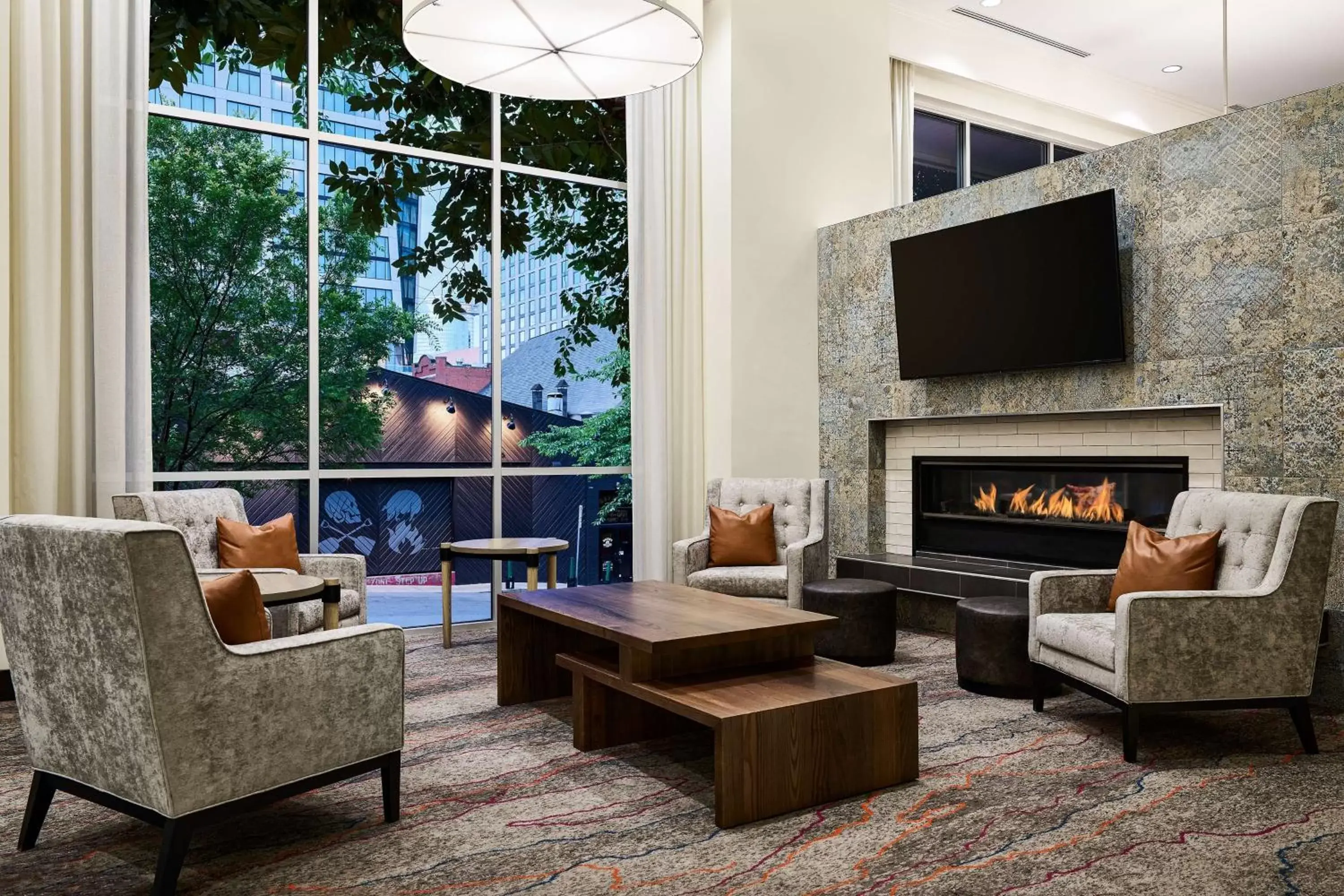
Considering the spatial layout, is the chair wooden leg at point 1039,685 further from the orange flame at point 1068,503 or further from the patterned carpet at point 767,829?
the orange flame at point 1068,503

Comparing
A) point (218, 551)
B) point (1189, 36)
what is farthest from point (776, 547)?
point (1189, 36)

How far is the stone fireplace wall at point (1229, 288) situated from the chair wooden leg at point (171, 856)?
3962mm

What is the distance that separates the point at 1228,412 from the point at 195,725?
13.2 feet

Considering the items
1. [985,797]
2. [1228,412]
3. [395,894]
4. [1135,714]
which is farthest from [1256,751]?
[395,894]

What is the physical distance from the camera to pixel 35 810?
2.49 meters

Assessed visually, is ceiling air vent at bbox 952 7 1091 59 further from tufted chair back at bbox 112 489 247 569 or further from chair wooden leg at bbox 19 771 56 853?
chair wooden leg at bbox 19 771 56 853

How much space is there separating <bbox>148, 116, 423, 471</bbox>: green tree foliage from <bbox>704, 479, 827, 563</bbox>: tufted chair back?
2033mm

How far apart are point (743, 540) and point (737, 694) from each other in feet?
7.81

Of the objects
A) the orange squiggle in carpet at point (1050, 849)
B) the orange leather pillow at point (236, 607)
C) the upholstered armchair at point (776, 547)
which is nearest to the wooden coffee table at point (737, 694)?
the orange squiggle in carpet at point (1050, 849)

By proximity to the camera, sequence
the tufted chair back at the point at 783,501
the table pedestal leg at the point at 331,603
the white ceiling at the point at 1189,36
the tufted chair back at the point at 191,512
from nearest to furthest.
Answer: the table pedestal leg at the point at 331,603
the tufted chair back at the point at 191,512
the tufted chair back at the point at 783,501
the white ceiling at the point at 1189,36

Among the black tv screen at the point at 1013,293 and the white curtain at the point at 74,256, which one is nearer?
the white curtain at the point at 74,256

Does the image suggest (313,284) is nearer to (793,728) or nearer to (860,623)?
(860,623)

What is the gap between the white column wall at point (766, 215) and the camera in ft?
20.0

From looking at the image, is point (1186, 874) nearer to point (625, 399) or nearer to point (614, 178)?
point (625, 399)
